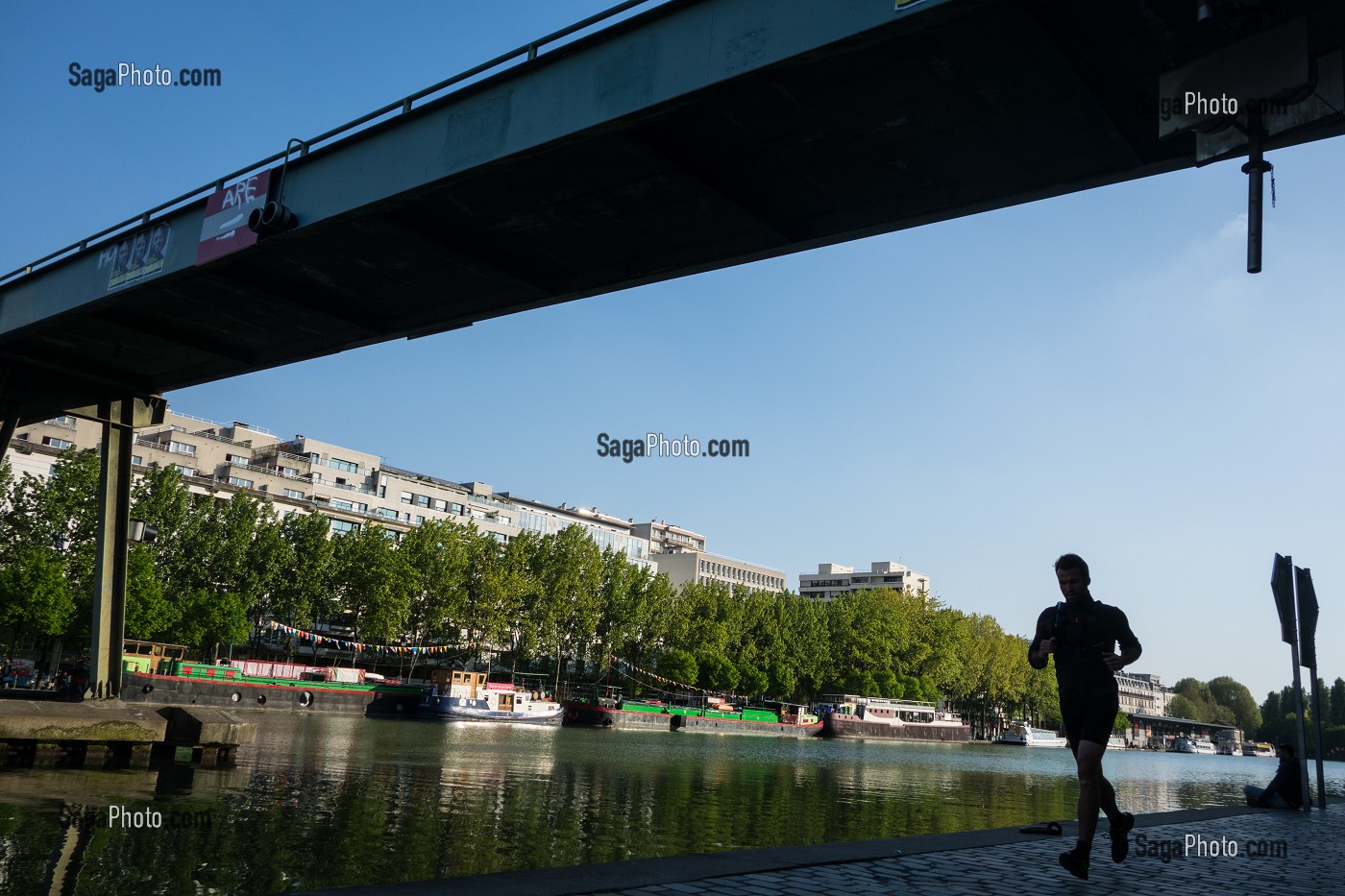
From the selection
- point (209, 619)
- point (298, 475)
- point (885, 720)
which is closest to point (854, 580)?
point (885, 720)

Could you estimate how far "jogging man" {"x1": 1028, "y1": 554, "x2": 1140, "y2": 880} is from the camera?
22.2 ft

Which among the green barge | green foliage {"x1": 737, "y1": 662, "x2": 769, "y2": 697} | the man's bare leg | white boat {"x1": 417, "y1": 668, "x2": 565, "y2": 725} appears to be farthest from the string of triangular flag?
the man's bare leg

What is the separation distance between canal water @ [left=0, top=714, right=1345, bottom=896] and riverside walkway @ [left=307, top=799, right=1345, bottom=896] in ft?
3.13

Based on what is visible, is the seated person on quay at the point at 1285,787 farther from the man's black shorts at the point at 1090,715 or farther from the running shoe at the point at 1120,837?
the man's black shorts at the point at 1090,715

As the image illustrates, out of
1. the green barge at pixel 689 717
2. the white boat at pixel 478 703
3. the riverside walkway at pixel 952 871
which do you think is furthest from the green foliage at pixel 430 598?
the riverside walkway at pixel 952 871

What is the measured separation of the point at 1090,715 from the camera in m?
6.81

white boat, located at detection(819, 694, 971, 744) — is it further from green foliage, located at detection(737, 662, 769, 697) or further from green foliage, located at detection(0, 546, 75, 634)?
green foliage, located at detection(0, 546, 75, 634)

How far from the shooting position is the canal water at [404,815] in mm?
8062

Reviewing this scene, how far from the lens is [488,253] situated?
511 inches

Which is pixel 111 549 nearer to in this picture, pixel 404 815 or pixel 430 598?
pixel 404 815

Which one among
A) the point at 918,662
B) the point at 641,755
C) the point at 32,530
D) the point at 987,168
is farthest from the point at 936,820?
the point at 918,662

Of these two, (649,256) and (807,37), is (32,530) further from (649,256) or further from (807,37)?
(807,37)

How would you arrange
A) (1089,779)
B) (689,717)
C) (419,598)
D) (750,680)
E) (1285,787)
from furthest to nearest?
(750,680), (419,598), (689,717), (1285,787), (1089,779)

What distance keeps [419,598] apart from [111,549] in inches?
2087
